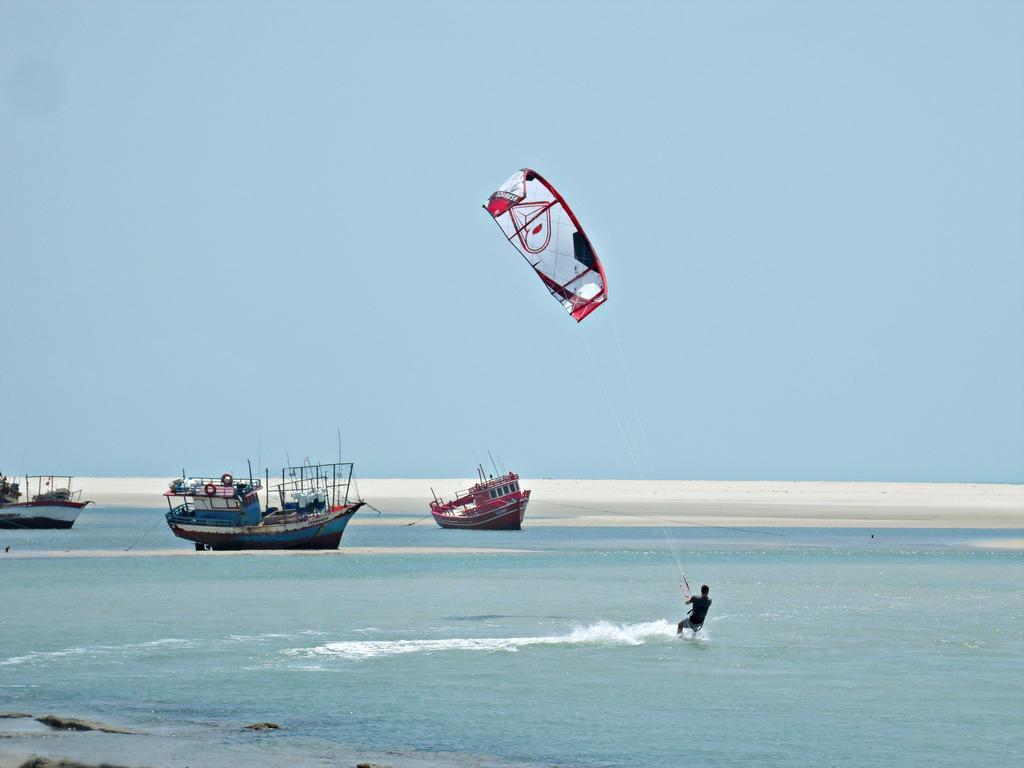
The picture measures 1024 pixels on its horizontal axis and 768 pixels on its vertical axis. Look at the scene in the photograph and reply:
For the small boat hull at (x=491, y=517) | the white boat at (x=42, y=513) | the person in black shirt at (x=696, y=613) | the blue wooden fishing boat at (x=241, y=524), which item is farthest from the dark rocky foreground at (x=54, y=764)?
the white boat at (x=42, y=513)

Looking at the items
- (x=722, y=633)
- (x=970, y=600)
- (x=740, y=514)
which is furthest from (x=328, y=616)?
(x=740, y=514)

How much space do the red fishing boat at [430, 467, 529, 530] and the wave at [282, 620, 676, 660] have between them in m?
35.8

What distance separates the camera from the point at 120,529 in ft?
210

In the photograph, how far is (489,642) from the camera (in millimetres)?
24562

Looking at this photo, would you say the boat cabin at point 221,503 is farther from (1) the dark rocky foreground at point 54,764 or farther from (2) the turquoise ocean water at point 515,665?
(1) the dark rocky foreground at point 54,764

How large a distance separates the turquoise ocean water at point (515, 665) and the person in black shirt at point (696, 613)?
50 cm

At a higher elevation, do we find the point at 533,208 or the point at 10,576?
the point at 533,208

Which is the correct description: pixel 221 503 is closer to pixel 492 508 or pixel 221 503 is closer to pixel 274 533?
pixel 274 533

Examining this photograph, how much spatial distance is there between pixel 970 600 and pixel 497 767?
19663 mm

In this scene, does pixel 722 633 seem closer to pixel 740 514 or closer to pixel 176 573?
pixel 176 573

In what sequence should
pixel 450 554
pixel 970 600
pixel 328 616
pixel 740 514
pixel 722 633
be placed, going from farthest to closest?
pixel 740 514 → pixel 450 554 → pixel 970 600 → pixel 328 616 → pixel 722 633

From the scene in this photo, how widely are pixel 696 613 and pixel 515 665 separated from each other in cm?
426

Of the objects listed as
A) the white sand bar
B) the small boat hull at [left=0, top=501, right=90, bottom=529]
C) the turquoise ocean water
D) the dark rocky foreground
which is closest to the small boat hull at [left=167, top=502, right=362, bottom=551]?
the turquoise ocean water

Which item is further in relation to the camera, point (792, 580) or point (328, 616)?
point (792, 580)
